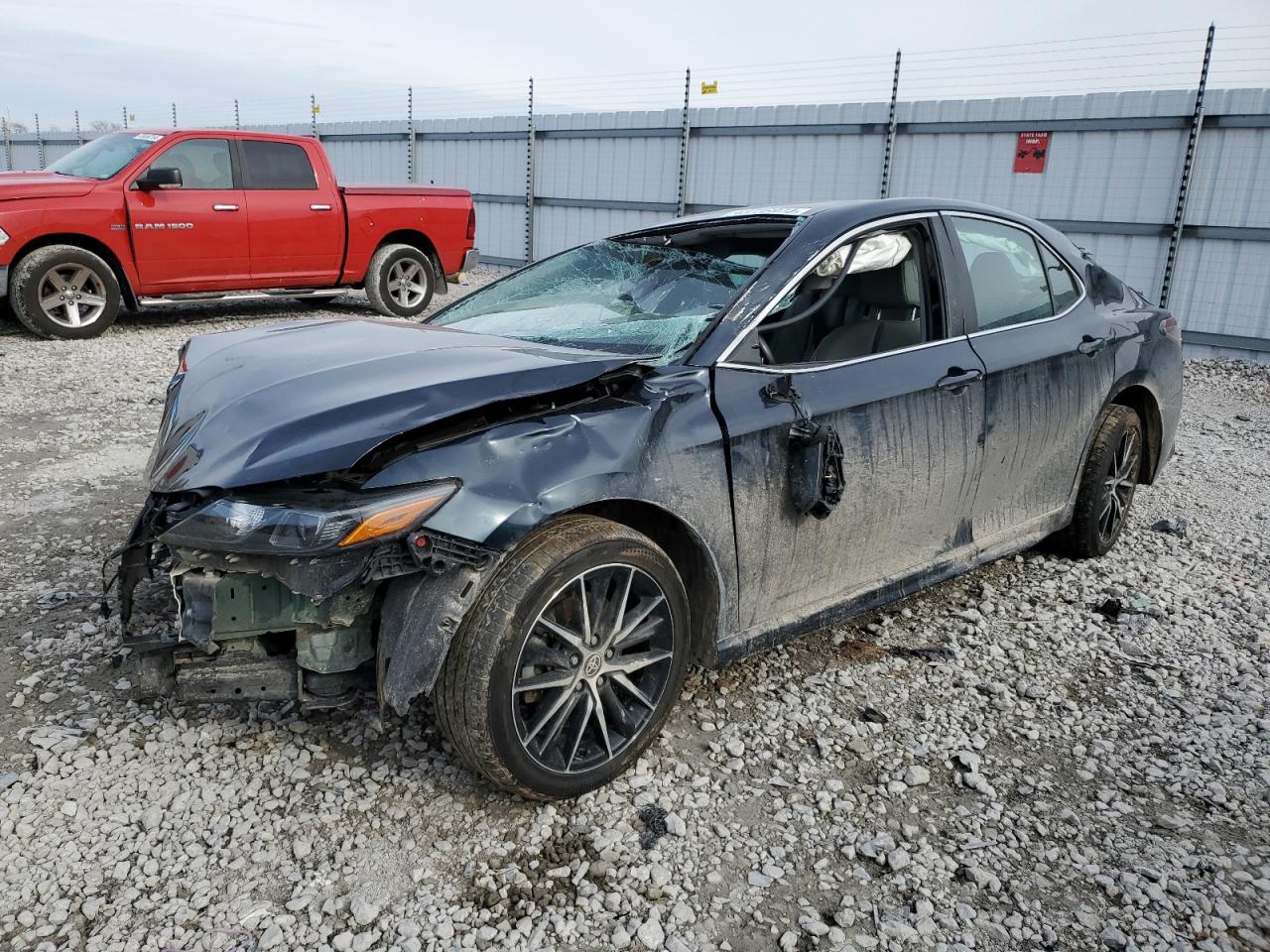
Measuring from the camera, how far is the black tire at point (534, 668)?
92.4 inches

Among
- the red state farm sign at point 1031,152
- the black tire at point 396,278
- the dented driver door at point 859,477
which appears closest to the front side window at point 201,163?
the black tire at point 396,278

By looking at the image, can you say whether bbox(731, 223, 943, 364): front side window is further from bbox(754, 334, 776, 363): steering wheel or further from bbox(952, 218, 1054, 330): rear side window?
bbox(952, 218, 1054, 330): rear side window

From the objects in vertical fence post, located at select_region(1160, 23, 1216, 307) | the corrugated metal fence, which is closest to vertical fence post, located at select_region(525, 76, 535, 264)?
the corrugated metal fence

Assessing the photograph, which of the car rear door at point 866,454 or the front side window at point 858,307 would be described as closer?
the car rear door at point 866,454

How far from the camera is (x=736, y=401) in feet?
9.07

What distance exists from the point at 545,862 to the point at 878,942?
0.82 m

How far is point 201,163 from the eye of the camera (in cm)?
913

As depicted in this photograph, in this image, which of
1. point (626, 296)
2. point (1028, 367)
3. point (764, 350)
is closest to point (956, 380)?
point (1028, 367)

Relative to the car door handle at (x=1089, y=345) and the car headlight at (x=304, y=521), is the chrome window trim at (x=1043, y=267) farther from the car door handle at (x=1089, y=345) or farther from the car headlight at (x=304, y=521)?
the car headlight at (x=304, y=521)

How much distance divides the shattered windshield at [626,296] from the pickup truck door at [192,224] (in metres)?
6.37

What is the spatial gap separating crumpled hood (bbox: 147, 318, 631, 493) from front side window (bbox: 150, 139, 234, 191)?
22.6ft

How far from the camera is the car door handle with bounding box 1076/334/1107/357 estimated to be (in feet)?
12.9

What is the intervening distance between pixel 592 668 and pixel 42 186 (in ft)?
27.2

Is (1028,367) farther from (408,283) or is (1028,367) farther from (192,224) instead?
(408,283)
